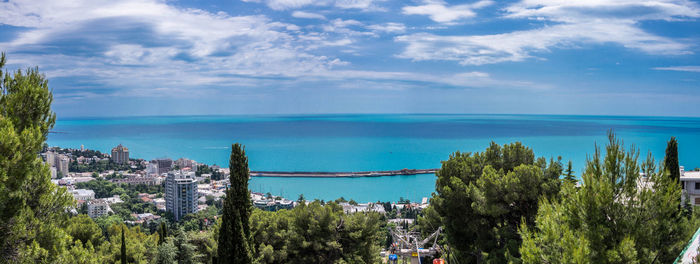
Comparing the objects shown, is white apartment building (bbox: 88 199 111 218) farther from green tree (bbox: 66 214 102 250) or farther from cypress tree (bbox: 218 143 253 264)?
cypress tree (bbox: 218 143 253 264)

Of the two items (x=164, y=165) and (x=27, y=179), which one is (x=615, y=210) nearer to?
(x=27, y=179)

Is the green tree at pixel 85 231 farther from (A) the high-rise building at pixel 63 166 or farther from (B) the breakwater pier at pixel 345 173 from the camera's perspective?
(A) the high-rise building at pixel 63 166

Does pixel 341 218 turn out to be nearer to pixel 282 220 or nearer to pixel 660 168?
pixel 282 220

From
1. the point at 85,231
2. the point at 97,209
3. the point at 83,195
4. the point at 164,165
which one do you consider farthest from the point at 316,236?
the point at 164,165

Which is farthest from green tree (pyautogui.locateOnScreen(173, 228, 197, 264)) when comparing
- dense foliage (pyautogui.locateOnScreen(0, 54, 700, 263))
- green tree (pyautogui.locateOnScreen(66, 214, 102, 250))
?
green tree (pyautogui.locateOnScreen(66, 214, 102, 250))

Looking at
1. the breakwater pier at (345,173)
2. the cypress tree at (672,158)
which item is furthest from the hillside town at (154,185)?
the cypress tree at (672,158)

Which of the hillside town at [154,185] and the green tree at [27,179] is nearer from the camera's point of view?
the green tree at [27,179]
